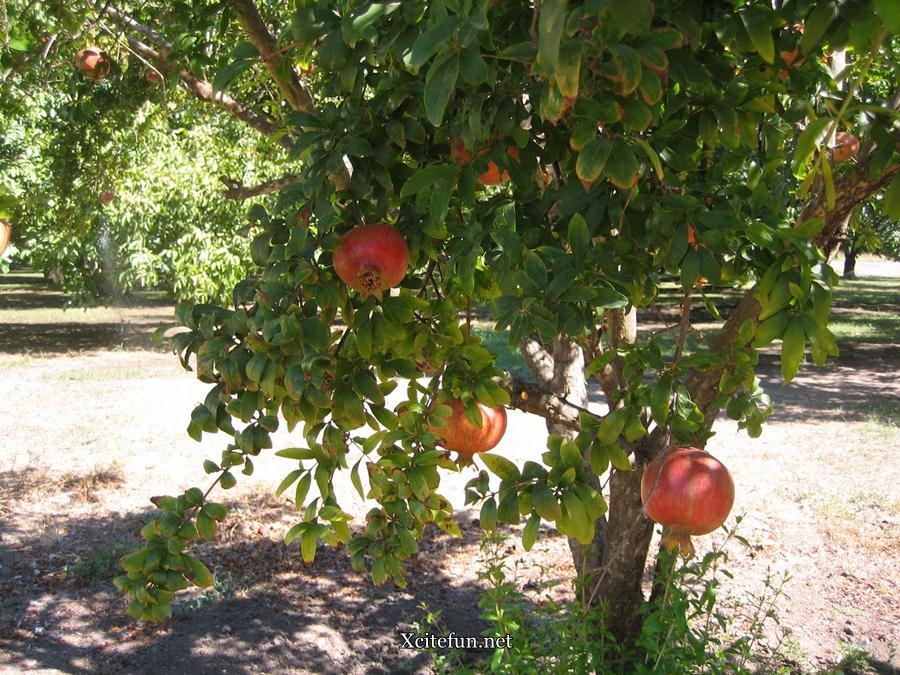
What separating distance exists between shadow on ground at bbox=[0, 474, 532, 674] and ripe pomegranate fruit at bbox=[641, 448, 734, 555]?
2462 millimetres

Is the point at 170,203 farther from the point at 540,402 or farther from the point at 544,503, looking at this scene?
the point at 544,503

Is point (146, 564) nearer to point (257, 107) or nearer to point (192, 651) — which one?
point (192, 651)

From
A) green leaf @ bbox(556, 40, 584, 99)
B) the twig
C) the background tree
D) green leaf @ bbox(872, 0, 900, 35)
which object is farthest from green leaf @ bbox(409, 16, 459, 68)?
the twig

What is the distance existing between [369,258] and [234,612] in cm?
328

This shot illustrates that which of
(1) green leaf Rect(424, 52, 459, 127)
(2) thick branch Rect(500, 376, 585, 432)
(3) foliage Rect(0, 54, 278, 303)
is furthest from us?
(3) foliage Rect(0, 54, 278, 303)

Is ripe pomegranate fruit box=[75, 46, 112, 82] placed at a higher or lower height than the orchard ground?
higher

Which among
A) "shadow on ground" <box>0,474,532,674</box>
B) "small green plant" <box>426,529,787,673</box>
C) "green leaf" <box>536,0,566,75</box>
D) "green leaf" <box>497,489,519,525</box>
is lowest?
"shadow on ground" <box>0,474,532,674</box>

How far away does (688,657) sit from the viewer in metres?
2.60

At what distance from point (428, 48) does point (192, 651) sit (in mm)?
3422

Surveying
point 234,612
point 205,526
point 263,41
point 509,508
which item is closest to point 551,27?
point 509,508

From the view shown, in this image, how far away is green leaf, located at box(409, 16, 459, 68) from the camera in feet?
3.23

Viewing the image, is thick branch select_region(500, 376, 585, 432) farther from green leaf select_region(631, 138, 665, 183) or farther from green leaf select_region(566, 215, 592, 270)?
green leaf select_region(631, 138, 665, 183)

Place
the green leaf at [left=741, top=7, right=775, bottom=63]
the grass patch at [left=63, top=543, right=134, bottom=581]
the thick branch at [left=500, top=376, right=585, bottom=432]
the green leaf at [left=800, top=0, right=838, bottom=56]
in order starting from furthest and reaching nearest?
1. the grass patch at [left=63, top=543, right=134, bottom=581]
2. the thick branch at [left=500, top=376, right=585, bottom=432]
3. the green leaf at [left=741, top=7, right=775, bottom=63]
4. the green leaf at [left=800, top=0, right=838, bottom=56]

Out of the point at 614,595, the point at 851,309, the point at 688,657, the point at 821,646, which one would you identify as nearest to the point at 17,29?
the point at 614,595
